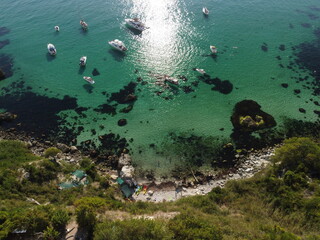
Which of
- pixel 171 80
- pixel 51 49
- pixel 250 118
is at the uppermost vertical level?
pixel 51 49

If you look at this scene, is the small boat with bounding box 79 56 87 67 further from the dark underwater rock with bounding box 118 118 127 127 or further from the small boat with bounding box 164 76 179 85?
the dark underwater rock with bounding box 118 118 127 127

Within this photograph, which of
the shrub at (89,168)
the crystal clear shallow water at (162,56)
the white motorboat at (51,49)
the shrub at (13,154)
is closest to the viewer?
the shrub at (13,154)

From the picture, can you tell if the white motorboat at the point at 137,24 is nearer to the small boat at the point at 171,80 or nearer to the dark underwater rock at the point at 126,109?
the small boat at the point at 171,80

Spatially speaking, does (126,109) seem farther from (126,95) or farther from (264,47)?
(264,47)

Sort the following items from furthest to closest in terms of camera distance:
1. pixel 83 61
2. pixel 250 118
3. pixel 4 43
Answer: pixel 4 43 → pixel 83 61 → pixel 250 118

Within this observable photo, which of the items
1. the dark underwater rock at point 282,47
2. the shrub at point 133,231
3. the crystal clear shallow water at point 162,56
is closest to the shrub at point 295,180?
the crystal clear shallow water at point 162,56

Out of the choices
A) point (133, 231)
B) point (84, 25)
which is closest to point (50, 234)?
point (133, 231)
